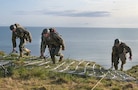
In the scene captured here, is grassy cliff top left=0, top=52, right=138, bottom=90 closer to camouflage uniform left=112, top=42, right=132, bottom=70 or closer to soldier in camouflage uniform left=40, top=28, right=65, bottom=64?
soldier in camouflage uniform left=40, top=28, right=65, bottom=64

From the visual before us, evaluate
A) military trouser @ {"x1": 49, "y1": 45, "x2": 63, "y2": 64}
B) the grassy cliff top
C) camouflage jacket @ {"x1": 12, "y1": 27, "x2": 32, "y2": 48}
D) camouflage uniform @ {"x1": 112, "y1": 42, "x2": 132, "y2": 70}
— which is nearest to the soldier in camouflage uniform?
military trouser @ {"x1": 49, "y1": 45, "x2": 63, "y2": 64}

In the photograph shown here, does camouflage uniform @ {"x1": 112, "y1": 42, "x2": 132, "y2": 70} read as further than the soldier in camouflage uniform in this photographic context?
Yes

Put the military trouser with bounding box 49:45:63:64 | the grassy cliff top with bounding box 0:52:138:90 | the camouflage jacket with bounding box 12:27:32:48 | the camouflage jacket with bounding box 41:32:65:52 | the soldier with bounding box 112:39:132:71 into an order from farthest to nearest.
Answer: the soldier with bounding box 112:39:132:71 → the camouflage jacket with bounding box 12:27:32:48 → the military trouser with bounding box 49:45:63:64 → the camouflage jacket with bounding box 41:32:65:52 → the grassy cliff top with bounding box 0:52:138:90

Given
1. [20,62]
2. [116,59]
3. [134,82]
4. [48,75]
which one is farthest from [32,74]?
[116,59]

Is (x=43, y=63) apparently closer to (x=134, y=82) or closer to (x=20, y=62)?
(x=20, y=62)

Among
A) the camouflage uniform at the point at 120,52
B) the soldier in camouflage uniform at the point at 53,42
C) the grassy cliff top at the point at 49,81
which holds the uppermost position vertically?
the soldier in camouflage uniform at the point at 53,42

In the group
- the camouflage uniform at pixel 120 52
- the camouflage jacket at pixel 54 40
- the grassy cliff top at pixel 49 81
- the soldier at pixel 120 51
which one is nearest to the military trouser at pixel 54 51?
the camouflage jacket at pixel 54 40

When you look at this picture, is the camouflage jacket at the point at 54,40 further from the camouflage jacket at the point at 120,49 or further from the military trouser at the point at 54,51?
the camouflage jacket at the point at 120,49

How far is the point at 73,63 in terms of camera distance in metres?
20.8

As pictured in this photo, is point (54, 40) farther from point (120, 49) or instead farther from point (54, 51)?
point (120, 49)

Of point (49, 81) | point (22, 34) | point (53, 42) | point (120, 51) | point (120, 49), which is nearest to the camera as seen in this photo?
point (49, 81)

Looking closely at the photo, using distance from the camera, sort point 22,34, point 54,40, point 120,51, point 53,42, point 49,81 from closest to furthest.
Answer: point 49,81
point 54,40
point 53,42
point 22,34
point 120,51

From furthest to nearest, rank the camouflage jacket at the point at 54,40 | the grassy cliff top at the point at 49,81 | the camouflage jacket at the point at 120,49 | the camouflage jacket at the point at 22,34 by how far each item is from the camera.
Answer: the camouflage jacket at the point at 120,49
the camouflage jacket at the point at 22,34
the camouflage jacket at the point at 54,40
the grassy cliff top at the point at 49,81

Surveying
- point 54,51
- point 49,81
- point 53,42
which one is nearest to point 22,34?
point 53,42
